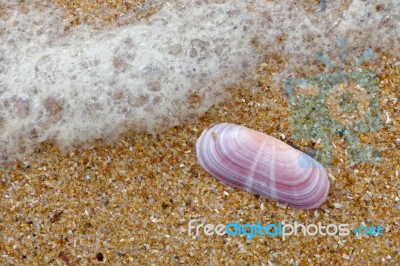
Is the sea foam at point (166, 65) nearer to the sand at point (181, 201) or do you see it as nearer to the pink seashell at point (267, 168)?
the sand at point (181, 201)

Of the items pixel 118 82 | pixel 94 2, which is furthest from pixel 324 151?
pixel 94 2

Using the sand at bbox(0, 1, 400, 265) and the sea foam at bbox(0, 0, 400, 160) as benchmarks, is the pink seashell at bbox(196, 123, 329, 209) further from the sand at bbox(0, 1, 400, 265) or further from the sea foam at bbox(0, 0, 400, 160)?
the sea foam at bbox(0, 0, 400, 160)

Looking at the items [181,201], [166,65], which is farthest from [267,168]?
[166,65]

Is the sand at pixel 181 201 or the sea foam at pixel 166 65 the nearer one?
the sand at pixel 181 201

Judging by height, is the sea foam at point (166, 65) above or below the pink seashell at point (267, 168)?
above

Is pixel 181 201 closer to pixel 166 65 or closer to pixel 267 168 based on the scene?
pixel 267 168

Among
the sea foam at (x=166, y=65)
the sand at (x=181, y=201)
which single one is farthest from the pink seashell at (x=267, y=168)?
the sea foam at (x=166, y=65)

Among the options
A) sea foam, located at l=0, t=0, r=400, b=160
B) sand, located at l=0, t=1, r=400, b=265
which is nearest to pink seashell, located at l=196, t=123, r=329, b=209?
sand, located at l=0, t=1, r=400, b=265
